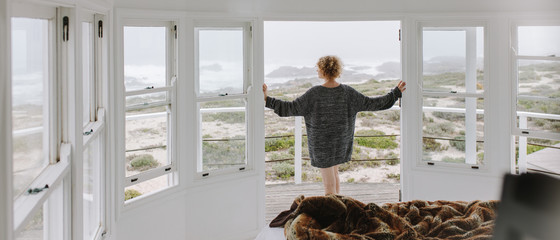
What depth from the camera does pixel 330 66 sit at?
4332 millimetres

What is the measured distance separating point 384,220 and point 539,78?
2380 millimetres

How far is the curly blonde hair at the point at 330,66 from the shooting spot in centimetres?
434

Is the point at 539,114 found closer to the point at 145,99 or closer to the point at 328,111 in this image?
the point at 328,111

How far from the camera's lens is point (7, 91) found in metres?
1.15

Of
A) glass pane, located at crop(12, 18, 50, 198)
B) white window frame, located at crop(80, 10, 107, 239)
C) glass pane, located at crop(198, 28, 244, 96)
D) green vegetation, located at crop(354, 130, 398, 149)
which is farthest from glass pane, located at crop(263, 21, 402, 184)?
glass pane, located at crop(12, 18, 50, 198)

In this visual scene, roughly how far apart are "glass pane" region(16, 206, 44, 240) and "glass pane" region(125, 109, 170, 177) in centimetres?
170

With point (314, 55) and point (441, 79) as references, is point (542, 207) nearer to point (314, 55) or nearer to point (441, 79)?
point (441, 79)

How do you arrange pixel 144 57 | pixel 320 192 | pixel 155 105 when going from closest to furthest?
pixel 144 57
pixel 155 105
pixel 320 192

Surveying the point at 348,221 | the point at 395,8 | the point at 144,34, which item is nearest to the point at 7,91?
the point at 348,221

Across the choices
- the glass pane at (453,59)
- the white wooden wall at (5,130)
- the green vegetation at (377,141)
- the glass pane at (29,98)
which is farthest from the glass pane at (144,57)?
the green vegetation at (377,141)

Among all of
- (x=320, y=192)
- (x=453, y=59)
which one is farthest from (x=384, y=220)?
(x=320, y=192)

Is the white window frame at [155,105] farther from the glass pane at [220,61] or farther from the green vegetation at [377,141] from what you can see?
the green vegetation at [377,141]

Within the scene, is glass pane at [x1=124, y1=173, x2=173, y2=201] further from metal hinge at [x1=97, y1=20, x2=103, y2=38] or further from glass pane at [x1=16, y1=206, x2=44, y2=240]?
glass pane at [x1=16, y1=206, x2=44, y2=240]

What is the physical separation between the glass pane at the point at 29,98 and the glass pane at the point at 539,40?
3883 millimetres
